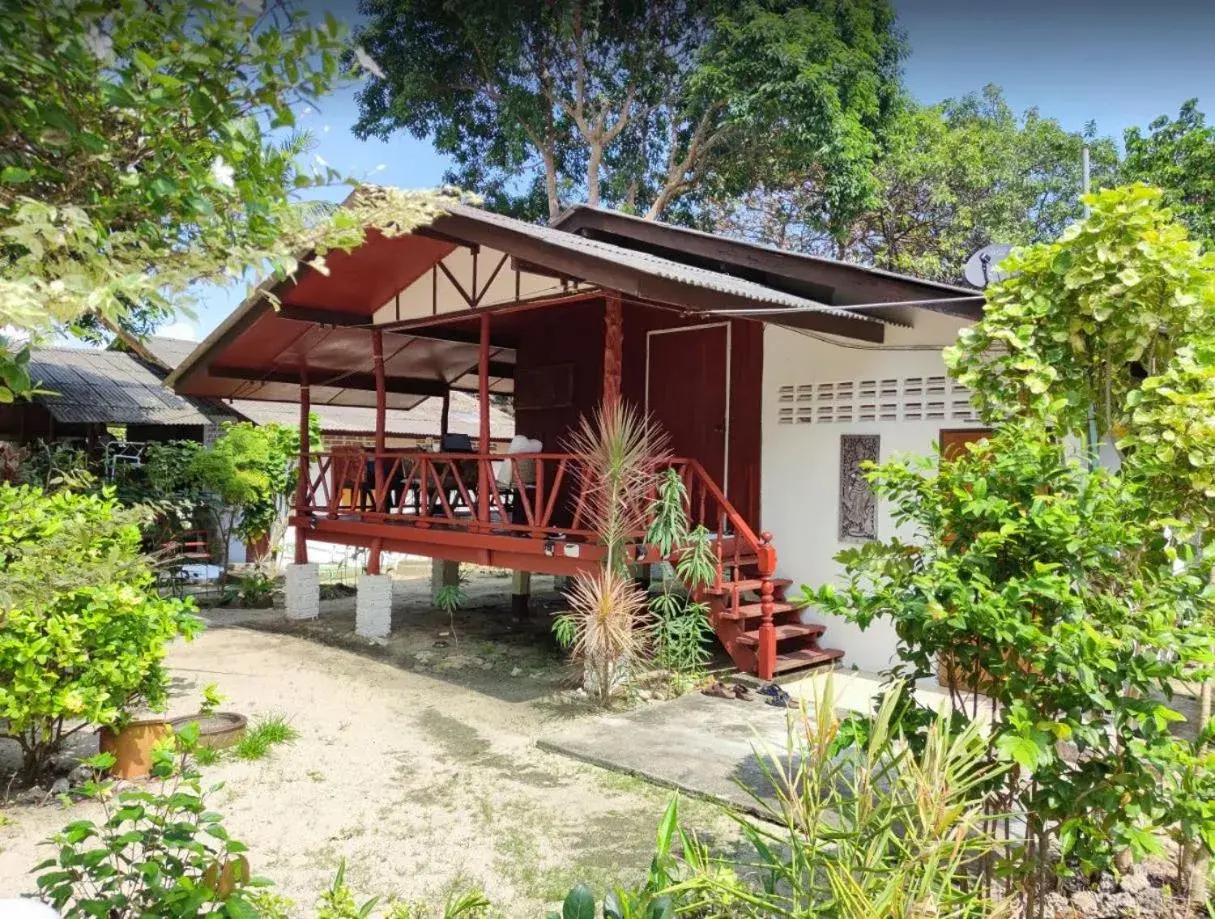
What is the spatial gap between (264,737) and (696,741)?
3.08m

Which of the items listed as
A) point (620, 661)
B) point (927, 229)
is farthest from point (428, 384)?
point (927, 229)

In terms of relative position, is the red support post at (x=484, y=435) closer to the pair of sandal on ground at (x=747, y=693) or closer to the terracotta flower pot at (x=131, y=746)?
the pair of sandal on ground at (x=747, y=693)

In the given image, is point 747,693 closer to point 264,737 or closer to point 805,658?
point 805,658

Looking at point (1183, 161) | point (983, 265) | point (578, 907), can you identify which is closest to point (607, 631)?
point (578, 907)

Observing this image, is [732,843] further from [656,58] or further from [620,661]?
[656,58]

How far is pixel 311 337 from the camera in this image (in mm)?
11000

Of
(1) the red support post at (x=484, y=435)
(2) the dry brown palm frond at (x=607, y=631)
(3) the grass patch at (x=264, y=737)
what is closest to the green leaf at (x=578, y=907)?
(3) the grass patch at (x=264, y=737)

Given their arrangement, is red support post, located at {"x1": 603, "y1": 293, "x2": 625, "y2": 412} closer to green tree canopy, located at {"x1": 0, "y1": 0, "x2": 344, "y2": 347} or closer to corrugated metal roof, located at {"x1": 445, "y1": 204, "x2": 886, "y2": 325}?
corrugated metal roof, located at {"x1": 445, "y1": 204, "x2": 886, "y2": 325}

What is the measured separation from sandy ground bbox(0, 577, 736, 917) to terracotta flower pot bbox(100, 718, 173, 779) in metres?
0.39

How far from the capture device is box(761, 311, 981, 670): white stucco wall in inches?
303

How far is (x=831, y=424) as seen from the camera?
8320mm

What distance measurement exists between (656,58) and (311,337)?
11871 millimetres

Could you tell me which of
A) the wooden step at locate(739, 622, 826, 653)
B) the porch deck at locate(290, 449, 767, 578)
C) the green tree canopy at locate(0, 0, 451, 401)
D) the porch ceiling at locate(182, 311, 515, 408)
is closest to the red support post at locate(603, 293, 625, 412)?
the porch deck at locate(290, 449, 767, 578)

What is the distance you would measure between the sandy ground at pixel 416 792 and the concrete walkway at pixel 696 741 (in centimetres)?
14
